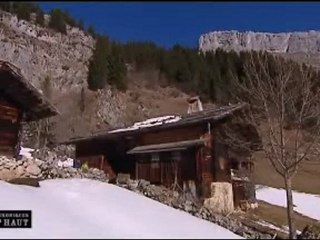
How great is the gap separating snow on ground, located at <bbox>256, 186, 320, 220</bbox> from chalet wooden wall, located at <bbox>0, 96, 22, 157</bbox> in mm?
15680

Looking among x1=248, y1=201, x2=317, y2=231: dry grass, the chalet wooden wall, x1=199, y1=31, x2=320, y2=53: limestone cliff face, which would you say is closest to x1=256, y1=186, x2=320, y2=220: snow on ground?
x1=248, y1=201, x2=317, y2=231: dry grass

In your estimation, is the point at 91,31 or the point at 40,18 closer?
the point at 40,18

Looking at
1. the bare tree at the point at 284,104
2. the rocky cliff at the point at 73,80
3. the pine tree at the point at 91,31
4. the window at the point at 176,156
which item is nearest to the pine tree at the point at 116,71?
the rocky cliff at the point at 73,80

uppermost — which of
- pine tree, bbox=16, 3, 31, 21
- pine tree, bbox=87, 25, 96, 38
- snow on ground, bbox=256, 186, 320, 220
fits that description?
pine tree, bbox=16, 3, 31, 21

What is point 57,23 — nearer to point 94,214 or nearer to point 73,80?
point 73,80

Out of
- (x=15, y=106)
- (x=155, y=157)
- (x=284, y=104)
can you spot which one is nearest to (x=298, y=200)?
(x=155, y=157)

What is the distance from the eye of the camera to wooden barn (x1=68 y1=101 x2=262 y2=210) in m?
21.7

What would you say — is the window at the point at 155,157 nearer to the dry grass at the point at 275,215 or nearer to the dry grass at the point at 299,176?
the dry grass at the point at 275,215

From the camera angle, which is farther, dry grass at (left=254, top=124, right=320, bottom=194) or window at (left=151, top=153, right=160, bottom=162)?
dry grass at (left=254, top=124, right=320, bottom=194)

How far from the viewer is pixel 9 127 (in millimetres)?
19234

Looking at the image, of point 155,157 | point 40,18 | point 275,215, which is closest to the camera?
point 275,215

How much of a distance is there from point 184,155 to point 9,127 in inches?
312

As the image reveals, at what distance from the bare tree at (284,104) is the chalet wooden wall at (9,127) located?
30.2 ft

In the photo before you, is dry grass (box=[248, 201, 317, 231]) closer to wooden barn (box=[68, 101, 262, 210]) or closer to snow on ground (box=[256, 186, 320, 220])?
wooden barn (box=[68, 101, 262, 210])
